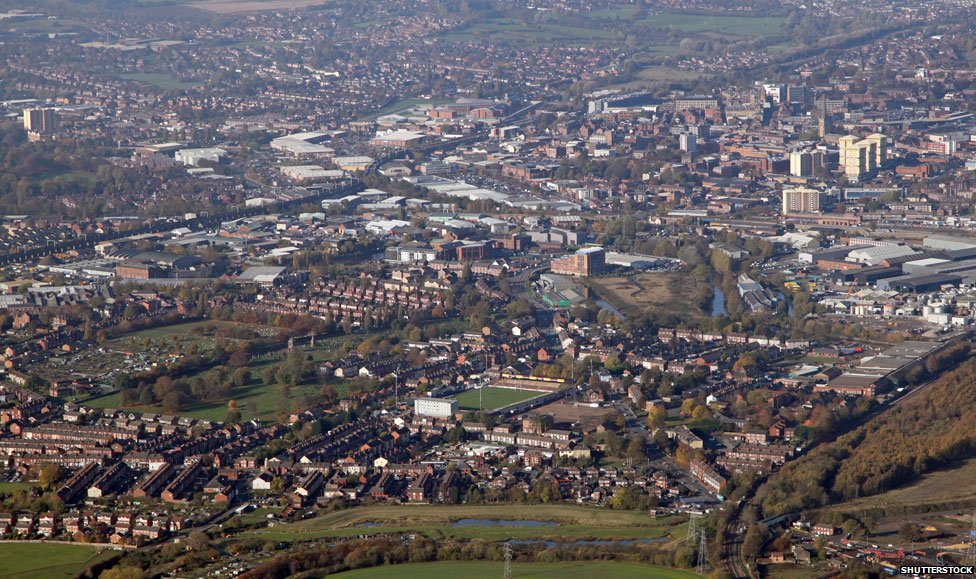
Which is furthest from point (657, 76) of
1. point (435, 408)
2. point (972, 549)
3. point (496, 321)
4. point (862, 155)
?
point (972, 549)

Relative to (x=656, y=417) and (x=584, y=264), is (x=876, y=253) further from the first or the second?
(x=656, y=417)

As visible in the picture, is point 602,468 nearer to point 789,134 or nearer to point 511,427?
point 511,427

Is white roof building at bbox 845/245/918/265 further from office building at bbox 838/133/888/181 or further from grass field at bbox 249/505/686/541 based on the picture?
grass field at bbox 249/505/686/541

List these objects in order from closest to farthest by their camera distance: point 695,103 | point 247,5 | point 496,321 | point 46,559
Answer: point 46,559
point 496,321
point 695,103
point 247,5

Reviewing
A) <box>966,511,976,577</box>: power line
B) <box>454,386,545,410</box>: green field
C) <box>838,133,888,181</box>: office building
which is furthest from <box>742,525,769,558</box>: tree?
<box>838,133,888,181</box>: office building

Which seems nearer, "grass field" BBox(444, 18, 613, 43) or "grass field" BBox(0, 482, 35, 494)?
"grass field" BBox(0, 482, 35, 494)

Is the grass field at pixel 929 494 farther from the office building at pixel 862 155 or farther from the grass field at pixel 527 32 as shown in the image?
the grass field at pixel 527 32

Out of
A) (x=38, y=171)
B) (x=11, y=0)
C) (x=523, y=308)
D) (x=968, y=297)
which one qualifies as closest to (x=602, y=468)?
(x=523, y=308)
